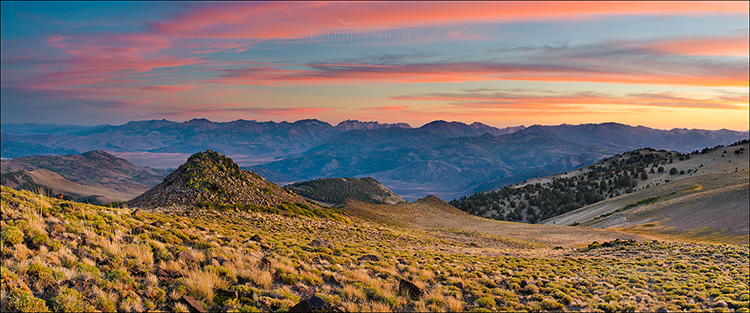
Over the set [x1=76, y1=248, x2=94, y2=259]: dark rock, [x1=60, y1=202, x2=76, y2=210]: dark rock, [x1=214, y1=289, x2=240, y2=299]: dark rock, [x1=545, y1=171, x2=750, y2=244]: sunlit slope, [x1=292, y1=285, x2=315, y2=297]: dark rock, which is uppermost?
[x1=60, y1=202, x2=76, y2=210]: dark rock

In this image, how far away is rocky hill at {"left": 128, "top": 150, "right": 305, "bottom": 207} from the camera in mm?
34031

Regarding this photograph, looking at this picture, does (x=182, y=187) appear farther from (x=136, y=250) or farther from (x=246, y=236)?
(x=136, y=250)

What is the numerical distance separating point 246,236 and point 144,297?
10.6 m

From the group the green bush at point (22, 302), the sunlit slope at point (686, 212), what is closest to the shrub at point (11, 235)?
the green bush at point (22, 302)

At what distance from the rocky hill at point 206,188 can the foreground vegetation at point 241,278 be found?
53.5 feet

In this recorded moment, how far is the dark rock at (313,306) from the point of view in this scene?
10.6 meters

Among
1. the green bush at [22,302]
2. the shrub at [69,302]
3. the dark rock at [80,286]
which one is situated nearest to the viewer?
the green bush at [22,302]

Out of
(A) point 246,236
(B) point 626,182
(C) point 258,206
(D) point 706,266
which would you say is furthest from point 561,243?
(B) point 626,182

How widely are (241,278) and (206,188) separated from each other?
2753 cm

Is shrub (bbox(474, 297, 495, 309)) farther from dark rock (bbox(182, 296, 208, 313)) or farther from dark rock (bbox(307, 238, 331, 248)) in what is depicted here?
dark rock (bbox(307, 238, 331, 248))

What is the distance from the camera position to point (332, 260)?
17.6 m

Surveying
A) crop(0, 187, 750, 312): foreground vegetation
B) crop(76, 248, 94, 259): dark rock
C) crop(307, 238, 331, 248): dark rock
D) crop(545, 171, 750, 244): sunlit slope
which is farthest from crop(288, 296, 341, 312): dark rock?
crop(545, 171, 750, 244): sunlit slope

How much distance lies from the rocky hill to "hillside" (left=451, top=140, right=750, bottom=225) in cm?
8858

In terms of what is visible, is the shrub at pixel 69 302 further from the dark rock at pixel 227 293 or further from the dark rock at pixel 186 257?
the dark rock at pixel 186 257
